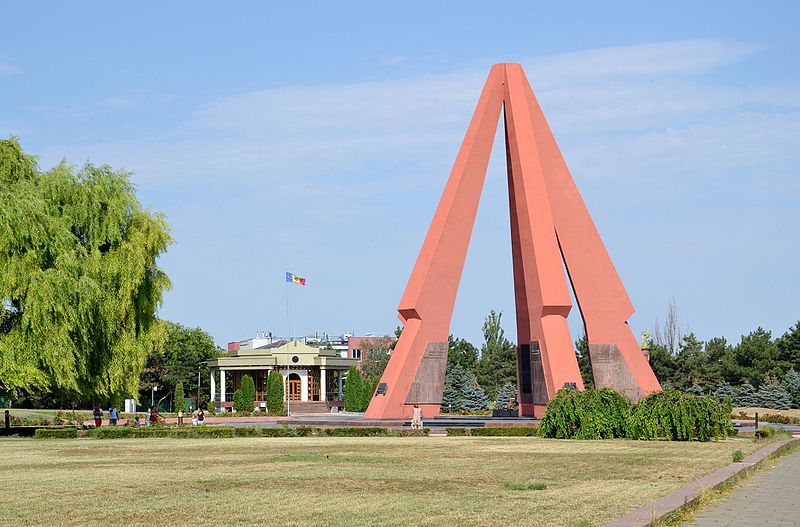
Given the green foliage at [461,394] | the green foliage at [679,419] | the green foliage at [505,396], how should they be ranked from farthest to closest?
the green foliage at [505,396], the green foliage at [461,394], the green foliage at [679,419]

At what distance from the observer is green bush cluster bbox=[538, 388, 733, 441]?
24828mm

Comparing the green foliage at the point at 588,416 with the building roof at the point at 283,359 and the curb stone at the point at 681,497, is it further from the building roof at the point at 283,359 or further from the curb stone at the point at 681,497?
the building roof at the point at 283,359

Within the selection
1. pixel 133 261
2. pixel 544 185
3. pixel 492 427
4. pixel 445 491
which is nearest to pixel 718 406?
pixel 492 427

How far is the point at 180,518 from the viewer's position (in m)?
10.4

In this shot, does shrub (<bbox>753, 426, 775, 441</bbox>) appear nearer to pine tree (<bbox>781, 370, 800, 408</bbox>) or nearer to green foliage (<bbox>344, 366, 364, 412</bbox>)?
pine tree (<bbox>781, 370, 800, 408</bbox>)

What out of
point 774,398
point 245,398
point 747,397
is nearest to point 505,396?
point 747,397

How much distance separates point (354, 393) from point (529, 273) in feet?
97.2

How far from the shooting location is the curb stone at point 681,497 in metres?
9.48

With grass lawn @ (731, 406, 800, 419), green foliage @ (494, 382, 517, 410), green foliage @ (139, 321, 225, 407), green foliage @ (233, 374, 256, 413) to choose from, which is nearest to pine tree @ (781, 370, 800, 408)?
grass lawn @ (731, 406, 800, 419)

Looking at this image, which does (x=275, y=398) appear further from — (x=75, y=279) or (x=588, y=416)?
(x=588, y=416)

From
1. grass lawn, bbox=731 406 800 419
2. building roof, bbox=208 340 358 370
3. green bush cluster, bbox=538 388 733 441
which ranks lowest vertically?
grass lawn, bbox=731 406 800 419

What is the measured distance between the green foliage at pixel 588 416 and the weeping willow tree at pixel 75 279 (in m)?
11.9

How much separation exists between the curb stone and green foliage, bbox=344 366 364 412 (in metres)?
45.7

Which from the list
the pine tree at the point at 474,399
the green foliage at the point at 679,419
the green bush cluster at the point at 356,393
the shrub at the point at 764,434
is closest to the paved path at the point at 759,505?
the green foliage at the point at 679,419
